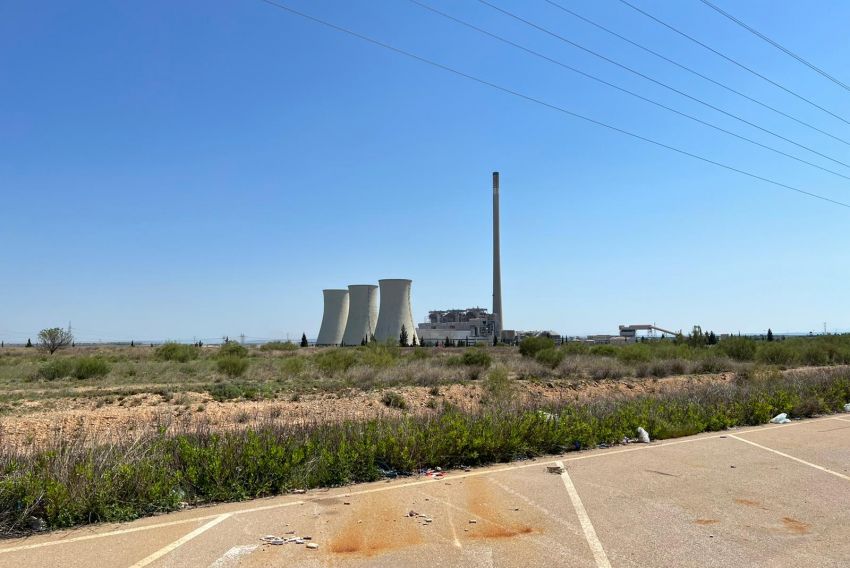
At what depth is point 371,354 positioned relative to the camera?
33.1 meters

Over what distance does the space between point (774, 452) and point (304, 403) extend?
46.6 ft

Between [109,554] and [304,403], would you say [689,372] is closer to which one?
[304,403]

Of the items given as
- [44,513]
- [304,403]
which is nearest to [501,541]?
[44,513]

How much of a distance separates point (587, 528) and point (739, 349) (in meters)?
39.0

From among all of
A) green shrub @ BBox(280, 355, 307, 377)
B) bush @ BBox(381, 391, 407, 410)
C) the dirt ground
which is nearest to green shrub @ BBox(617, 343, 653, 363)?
the dirt ground

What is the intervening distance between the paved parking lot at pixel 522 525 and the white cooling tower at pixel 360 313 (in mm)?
62953

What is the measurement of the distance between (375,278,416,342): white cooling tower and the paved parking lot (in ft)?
192

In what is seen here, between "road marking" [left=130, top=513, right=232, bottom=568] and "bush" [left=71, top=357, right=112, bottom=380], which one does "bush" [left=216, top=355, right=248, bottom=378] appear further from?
"road marking" [left=130, top=513, right=232, bottom=568]

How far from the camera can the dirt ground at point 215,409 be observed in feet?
46.3

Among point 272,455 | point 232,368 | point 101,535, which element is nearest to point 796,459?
point 272,455

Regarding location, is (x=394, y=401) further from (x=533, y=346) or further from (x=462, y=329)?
(x=462, y=329)

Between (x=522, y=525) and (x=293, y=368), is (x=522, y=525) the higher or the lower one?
the lower one

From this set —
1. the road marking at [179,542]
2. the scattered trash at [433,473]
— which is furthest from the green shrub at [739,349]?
the road marking at [179,542]

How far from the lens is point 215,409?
18.2 m
